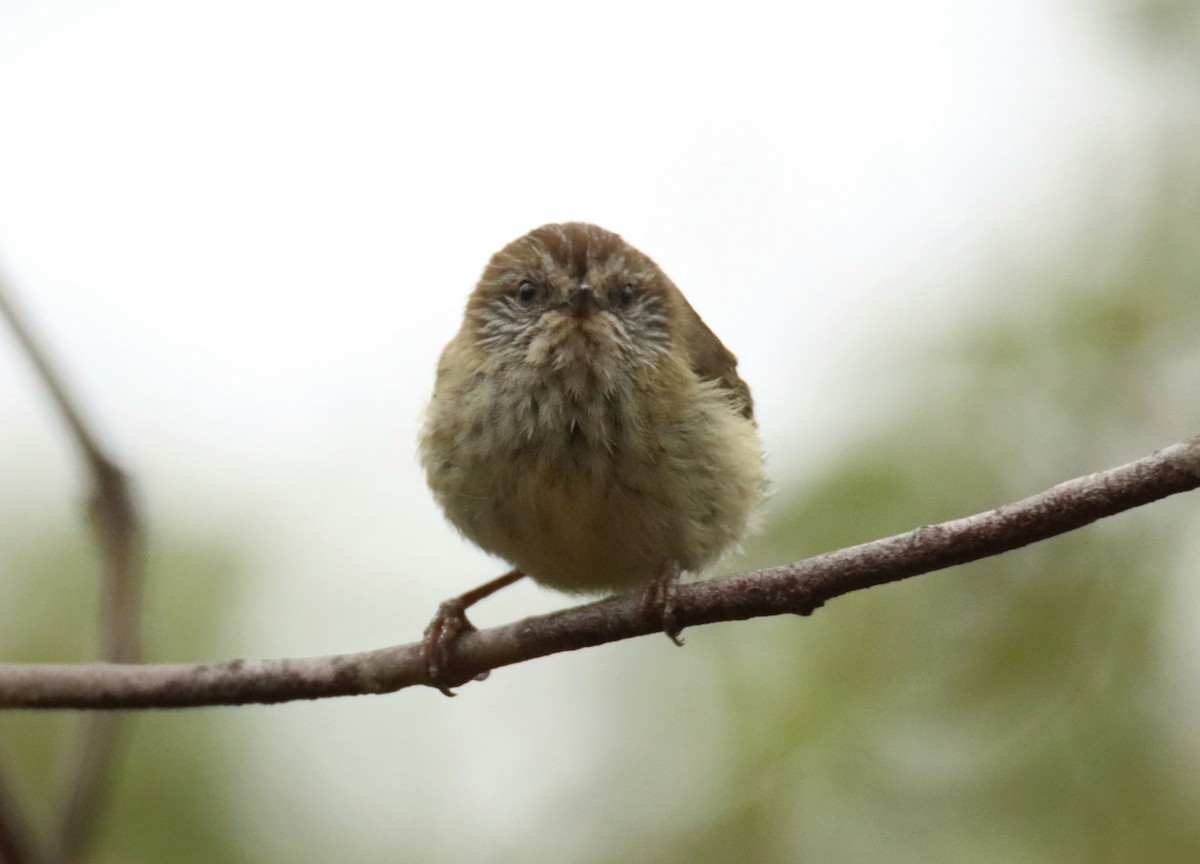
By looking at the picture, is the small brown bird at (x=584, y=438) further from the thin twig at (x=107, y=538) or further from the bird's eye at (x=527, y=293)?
the thin twig at (x=107, y=538)

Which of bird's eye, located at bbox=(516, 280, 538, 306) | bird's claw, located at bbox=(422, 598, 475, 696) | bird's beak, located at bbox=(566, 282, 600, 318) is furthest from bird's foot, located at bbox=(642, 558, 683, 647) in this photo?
bird's eye, located at bbox=(516, 280, 538, 306)

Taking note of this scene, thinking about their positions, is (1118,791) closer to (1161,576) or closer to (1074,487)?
(1161,576)

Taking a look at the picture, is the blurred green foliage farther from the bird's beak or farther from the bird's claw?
the bird's beak

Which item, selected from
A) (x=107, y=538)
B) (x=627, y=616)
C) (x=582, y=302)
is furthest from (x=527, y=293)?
(x=107, y=538)

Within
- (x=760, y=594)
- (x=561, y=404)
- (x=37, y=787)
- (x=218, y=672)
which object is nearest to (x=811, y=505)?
(x=561, y=404)

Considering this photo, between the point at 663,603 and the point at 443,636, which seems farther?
the point at 443,636

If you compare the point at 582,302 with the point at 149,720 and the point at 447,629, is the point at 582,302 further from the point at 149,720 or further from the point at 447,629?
the point at 149,720
